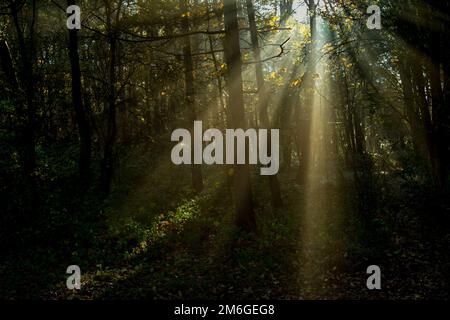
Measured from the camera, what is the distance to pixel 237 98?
11.3 m

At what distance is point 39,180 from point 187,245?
6.81m

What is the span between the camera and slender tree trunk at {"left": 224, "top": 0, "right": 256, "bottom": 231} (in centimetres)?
1109

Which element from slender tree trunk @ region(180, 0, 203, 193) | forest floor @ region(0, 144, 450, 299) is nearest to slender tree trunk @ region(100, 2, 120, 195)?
forest floor @ region(0, 144, 450, 299)

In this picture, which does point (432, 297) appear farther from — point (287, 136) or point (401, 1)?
point (287, 136)

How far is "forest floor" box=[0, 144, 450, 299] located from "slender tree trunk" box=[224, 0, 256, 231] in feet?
1.98

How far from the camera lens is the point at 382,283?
349 inches

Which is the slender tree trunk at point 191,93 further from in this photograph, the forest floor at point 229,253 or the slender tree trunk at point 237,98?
the slender tree trunk at point 237,98

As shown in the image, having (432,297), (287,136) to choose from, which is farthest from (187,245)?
(287,136)

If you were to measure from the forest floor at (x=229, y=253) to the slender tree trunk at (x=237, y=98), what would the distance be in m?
0.60

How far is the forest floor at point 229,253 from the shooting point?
28.3 feet

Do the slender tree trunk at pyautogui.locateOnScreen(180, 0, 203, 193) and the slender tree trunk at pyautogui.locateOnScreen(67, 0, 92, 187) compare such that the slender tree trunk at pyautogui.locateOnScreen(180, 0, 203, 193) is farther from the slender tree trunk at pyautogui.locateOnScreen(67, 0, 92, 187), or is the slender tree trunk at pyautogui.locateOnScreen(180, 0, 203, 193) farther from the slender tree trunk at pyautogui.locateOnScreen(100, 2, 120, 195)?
the slender tree trunk at pyautogui.locateOnScreen(67, 0, 92, 187)

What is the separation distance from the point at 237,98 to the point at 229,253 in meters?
4.37

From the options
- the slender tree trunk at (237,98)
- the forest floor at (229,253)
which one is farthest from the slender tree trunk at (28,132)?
the slender tree trunk at (237,98)

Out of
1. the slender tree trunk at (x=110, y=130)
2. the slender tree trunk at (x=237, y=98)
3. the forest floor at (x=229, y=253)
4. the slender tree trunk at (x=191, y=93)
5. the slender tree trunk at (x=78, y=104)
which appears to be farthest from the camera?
the slender tree trunk at (x=191, y=93)
